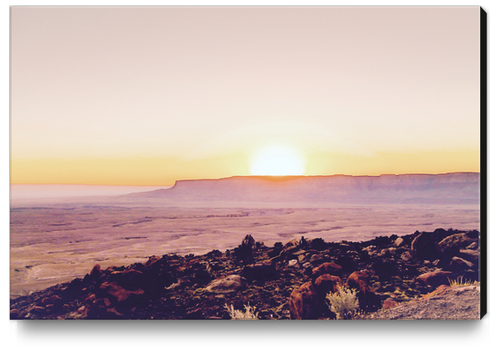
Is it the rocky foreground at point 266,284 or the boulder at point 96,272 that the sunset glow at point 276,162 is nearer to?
the rocky foreground at point 266,284

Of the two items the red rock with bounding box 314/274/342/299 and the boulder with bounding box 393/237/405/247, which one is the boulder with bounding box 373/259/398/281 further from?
the red rock with bounding box 314/274/342/299

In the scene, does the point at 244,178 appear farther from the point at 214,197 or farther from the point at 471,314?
the point at 471,314

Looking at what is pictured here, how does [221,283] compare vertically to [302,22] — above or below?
below

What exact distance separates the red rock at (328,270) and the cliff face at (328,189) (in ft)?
2.31

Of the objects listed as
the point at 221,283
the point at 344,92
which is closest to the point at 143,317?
the point at 221,283

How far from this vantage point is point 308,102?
4066 mm

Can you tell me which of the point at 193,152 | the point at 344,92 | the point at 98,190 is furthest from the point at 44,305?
the point at 344,92

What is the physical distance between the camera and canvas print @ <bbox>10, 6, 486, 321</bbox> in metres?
3.97

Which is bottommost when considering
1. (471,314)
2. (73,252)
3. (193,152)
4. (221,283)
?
(471,314)

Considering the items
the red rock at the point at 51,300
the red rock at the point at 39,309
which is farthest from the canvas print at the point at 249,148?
the red rock at the point at 39,309

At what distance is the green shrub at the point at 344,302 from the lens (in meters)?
3.88

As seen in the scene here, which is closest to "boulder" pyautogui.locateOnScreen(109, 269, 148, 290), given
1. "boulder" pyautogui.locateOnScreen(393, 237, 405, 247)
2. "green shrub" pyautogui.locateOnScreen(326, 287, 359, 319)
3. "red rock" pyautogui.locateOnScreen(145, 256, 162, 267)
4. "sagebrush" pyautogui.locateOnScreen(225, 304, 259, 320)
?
"red rock" pyautogui.locateOnScreen(145, 256, 162, 267)

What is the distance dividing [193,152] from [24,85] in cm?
198

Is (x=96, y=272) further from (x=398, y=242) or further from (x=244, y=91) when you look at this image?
(x=398, y=242)
